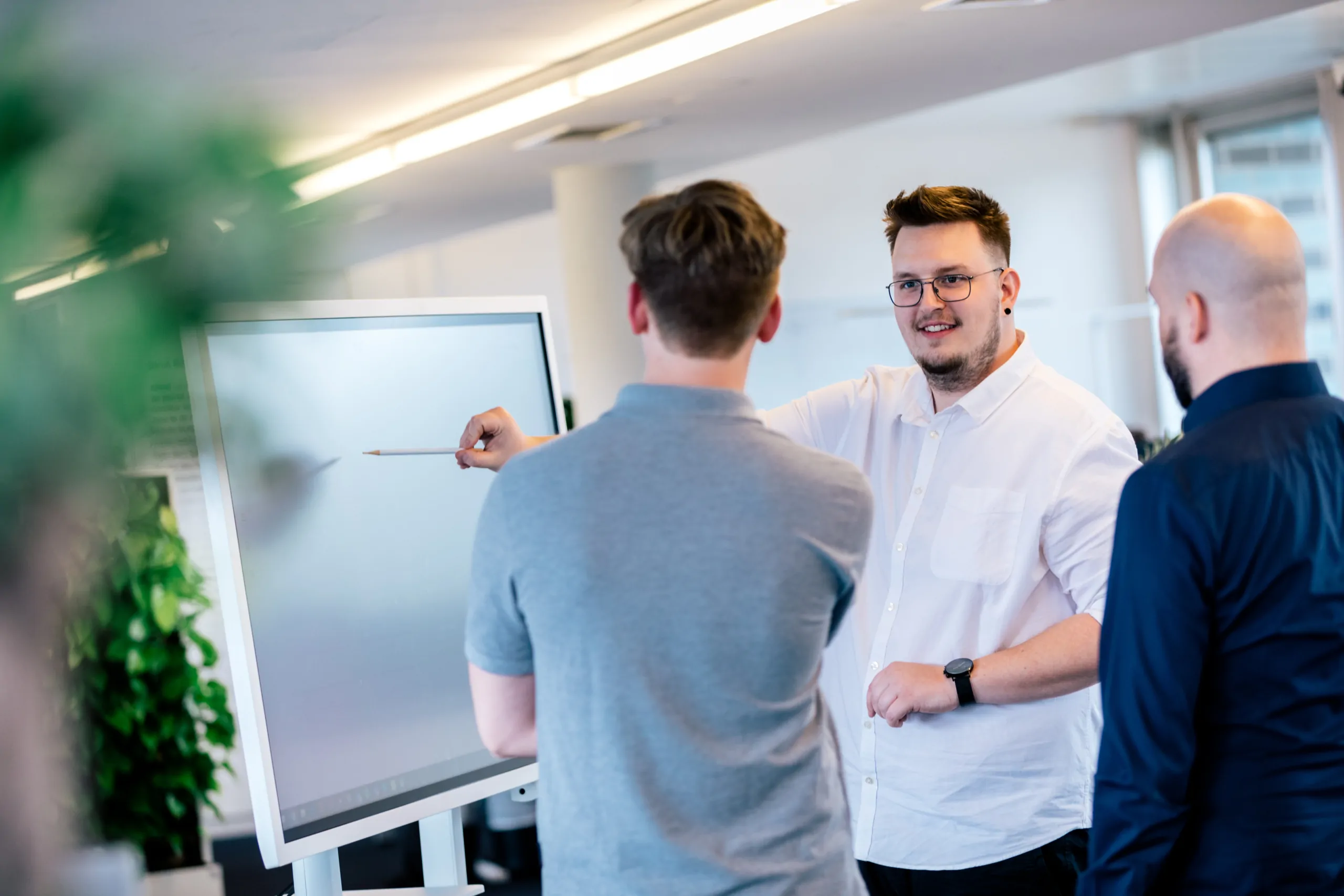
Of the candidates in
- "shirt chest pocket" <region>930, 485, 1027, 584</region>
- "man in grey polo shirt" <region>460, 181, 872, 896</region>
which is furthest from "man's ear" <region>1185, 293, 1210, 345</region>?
"shirt chest pocket" <region>930, 485, 1027, 584</region>

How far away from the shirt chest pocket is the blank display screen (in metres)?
0.70

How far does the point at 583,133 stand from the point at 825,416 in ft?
12.1

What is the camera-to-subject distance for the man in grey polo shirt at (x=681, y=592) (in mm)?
1109

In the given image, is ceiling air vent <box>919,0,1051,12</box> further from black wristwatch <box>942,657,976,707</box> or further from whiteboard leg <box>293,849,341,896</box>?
whiteboard leg <box>293,849,341,896</box>

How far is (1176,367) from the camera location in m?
1.38

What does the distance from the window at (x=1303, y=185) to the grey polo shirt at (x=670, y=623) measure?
791 centimetres

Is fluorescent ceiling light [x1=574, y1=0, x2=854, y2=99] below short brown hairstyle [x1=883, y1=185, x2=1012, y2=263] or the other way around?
the other way around

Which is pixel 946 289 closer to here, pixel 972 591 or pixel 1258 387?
pixel 972 591

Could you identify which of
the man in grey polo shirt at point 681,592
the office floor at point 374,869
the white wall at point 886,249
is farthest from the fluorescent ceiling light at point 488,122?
the man in grey polo shirt at point 681,592

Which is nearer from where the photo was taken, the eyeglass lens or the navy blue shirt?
the navy blue shirt

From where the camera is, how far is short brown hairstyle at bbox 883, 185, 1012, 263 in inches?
78.4

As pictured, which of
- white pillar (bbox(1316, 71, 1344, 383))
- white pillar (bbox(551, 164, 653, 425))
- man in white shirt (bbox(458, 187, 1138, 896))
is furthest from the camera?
white pillar (bbox(1316, 71, 1344, 383))

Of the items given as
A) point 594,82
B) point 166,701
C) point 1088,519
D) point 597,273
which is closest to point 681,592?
point 1088,519

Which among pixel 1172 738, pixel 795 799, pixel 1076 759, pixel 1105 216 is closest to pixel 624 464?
pixel 795 799
